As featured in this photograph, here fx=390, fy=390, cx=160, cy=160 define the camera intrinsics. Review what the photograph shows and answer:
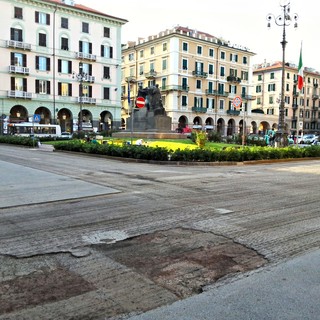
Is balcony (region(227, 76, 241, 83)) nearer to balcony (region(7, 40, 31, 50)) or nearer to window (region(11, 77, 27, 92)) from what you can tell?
balcony (region(7, 40, 31, 50))

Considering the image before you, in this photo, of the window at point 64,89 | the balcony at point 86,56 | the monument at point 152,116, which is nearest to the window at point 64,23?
the balcony at point 86,56

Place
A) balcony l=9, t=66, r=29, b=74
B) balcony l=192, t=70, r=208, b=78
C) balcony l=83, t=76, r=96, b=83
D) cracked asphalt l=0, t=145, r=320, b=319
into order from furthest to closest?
1. balcony l=192, t=70, r=208, b=78
2. balcony l=83, t=76, r=96, b=83
3. balcony l=9, t=66, r=29, b=74
4. cracked asphalt l=0, t=145, r=320, b=319

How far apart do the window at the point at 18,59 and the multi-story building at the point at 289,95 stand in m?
52.6

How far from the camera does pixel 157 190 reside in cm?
1015

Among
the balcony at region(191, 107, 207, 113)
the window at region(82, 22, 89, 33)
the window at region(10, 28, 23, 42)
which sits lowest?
the balcony at region(191, 107, 207, 113)

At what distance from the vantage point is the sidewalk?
350 cm

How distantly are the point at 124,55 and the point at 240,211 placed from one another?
78839 millimetres

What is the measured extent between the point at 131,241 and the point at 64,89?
2196 inches

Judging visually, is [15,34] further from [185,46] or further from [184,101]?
[184,101]

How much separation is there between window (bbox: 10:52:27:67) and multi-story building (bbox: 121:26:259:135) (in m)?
22.6

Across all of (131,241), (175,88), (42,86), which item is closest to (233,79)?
(175,88)

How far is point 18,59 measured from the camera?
54312mm

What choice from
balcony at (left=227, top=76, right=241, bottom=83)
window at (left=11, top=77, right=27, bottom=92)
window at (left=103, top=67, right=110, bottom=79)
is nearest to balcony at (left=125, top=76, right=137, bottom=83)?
window at (left=103, top=67, right=110, bottom=79)

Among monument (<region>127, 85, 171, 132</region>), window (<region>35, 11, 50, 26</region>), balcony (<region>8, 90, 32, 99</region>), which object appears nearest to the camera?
monument (<region>127, 85, 171, 132</region>)
